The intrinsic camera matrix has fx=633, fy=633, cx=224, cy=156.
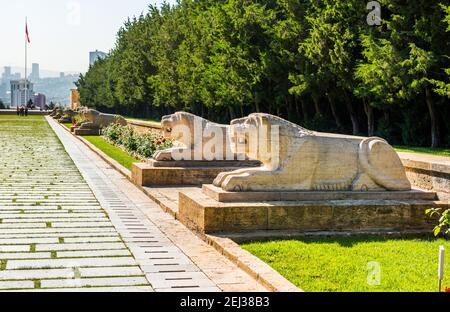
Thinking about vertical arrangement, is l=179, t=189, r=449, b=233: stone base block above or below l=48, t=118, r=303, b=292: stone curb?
above

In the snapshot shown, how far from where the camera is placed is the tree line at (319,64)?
2098cm

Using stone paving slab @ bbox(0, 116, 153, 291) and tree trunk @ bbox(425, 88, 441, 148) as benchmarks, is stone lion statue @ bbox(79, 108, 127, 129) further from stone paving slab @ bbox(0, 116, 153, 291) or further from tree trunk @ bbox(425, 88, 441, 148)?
stone paving slab @ bbox(0, 116, 153, 291)

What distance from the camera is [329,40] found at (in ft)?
85.1

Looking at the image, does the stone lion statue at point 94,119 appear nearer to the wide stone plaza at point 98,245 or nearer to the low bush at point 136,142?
the low bush at point 136,142

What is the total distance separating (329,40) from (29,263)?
67.2 ft

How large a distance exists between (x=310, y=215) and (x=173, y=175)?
6277 millimetres

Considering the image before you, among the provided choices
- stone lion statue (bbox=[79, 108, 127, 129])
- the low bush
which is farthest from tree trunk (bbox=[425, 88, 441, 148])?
stone lion statue (bbox=[79, 108, 127, 129])

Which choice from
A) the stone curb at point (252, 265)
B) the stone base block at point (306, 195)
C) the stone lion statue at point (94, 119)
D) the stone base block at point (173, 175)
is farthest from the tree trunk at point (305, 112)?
the stone curb at point (252, 265)

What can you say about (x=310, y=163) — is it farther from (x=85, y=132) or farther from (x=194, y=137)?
(x=85, y=132)

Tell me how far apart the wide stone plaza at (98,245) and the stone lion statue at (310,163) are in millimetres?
1437

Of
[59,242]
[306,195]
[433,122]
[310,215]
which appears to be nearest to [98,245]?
[59,242]

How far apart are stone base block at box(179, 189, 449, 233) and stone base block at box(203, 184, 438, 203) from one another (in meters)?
0.14

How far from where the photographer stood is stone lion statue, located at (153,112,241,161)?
50.2 ft
